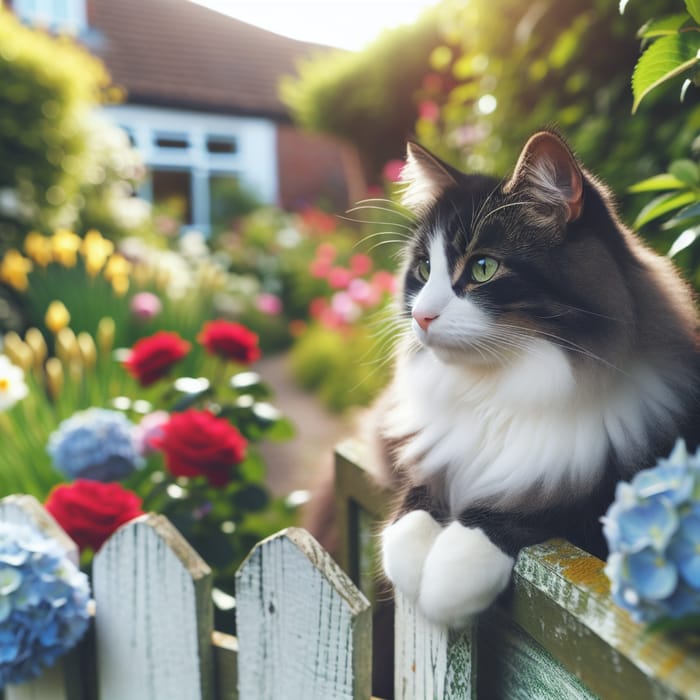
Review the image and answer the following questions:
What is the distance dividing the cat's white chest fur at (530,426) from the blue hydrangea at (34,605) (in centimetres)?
57

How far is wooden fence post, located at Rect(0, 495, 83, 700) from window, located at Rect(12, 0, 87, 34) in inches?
467

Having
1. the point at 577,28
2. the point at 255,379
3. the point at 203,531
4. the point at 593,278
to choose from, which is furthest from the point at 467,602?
the point at 577,28

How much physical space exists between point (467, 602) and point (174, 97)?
12534 mm

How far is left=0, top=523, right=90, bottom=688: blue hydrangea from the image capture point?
105cm

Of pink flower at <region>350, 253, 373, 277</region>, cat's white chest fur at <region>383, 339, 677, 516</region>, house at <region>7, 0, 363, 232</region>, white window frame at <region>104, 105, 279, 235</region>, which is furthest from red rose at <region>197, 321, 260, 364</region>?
white window frame at <region>104, 105, 279, 235</region>

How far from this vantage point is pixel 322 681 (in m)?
0.93

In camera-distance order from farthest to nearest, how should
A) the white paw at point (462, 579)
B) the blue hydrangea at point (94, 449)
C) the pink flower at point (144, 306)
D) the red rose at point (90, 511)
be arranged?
the pink flower at point (144, 306), the blue hydrangea at point (94, 449), the red rose at point (90, 511), the white paw at point (462, 579)

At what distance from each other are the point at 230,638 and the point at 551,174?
0.82 meters

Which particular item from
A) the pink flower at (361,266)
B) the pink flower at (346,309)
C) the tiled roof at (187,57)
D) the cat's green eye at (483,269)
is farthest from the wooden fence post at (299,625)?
the tiled roof at (187,57)

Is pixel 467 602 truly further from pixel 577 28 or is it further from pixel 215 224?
pixel 215 224

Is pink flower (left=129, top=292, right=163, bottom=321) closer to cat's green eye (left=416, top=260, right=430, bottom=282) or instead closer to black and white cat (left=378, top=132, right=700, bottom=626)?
cat's green eye (left=416, top=260, right=430, bottom=282)

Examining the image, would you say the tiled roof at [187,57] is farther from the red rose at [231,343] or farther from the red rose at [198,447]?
the red rose at [198,447]

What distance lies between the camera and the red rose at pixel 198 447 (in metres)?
1.57

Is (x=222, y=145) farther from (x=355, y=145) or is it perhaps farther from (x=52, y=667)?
(x=52, y=667)
